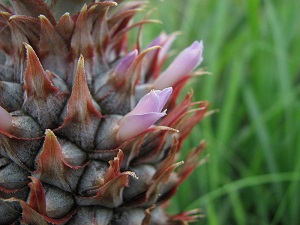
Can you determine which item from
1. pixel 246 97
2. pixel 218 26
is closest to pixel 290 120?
pixel 246 97

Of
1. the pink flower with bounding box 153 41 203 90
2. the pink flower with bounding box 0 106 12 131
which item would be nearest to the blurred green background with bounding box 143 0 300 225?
the pink flower with bounding box 153 41 203 90

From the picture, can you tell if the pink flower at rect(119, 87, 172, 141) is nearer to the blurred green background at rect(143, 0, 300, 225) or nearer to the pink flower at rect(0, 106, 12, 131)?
the pink flower at rect(0, 106, 12, 131)

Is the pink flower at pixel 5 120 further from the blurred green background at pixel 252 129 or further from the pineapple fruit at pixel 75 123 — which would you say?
the blurred green background at pixel 252 129

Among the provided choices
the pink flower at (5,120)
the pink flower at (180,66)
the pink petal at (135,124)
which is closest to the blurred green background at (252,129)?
the pink flower at (180,66)

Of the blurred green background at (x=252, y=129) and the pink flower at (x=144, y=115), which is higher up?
the pink flower at (x=144, y=115)

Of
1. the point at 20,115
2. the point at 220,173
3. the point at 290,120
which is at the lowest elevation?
the point at 220,173

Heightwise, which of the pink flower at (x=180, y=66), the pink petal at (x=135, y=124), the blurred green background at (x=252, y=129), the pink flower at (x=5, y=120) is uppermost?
the pink flower at (x=180, y=66)

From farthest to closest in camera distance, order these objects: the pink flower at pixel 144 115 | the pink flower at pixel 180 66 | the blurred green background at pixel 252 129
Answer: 1. the blurred green background at pixel 252 129
2. the pink flower at pixel 180 66
3. the pink flower at pixel 144 115

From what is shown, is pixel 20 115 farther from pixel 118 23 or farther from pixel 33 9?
pixel 118 23
